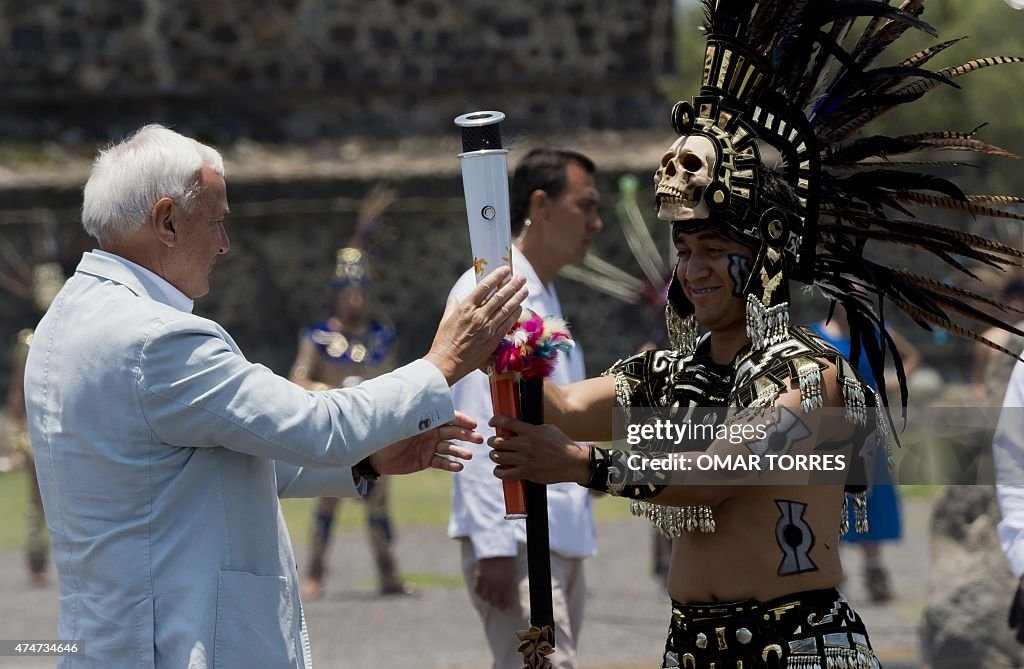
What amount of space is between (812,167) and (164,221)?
166 cm

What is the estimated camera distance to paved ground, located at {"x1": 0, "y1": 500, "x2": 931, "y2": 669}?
25.7 ft

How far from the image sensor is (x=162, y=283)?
376cm

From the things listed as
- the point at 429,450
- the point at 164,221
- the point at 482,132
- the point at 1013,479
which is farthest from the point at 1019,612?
the point at 164,221

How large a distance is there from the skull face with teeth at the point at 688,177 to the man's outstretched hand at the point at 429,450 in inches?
30.9

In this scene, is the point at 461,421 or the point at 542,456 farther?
the point at 461,421

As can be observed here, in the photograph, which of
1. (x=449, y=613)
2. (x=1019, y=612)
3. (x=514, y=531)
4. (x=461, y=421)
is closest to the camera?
(x=461, y=421)

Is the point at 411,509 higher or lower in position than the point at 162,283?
lower

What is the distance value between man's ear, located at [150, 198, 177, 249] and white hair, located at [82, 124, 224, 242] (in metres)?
0.01

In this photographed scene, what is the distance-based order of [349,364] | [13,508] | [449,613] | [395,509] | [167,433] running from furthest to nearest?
[13,508], [395,509], [349,364], [449,613], [167,433]

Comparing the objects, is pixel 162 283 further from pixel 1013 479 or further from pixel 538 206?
pixel 1013 479

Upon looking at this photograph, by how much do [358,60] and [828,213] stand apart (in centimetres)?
1293

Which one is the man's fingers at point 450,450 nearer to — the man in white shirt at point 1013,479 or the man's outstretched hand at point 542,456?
the man's outstretched hand at point 542,456

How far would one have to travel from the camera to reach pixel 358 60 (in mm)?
16562

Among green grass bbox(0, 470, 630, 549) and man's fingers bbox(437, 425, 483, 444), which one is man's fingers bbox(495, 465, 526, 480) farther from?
green grass bbox(0, 470, 630, 549)
